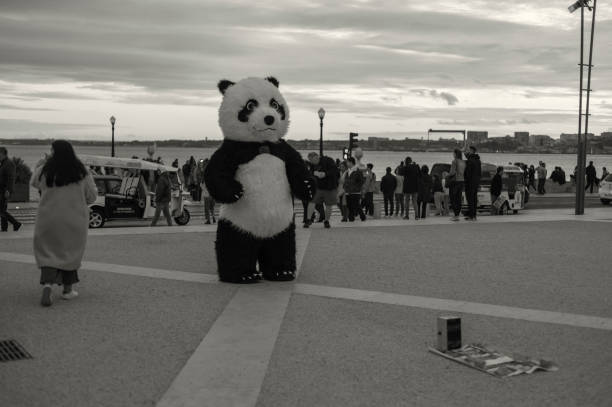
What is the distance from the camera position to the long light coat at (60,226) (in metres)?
7.48

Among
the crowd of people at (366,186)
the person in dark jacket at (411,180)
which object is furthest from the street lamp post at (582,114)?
the person in dark jacket at (411,180)

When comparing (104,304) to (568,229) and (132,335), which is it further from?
(568,229)

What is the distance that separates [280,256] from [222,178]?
1.09 m

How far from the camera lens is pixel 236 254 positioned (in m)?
8.54

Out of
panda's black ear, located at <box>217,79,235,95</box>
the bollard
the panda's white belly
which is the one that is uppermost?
panda's black ear, located at <box>217,79,235,95</box>

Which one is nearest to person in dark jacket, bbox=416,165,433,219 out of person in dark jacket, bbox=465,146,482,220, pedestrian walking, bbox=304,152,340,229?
person in dark jacket, bbox=465,146,482,220

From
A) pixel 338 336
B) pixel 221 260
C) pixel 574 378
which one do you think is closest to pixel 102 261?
pixel 221 260

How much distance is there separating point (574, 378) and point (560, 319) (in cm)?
185

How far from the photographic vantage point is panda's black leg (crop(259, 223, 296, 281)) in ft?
28.6

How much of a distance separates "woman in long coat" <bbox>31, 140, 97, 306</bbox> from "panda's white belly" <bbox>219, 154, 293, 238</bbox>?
168 cm

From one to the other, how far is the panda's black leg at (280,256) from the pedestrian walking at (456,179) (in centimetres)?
872

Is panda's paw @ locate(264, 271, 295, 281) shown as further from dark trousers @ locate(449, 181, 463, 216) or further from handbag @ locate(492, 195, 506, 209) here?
handbag @ locate(492, 195, 506, 209)

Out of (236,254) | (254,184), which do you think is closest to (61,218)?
(236,254)

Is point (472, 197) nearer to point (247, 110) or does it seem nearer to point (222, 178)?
point (247, 110)
